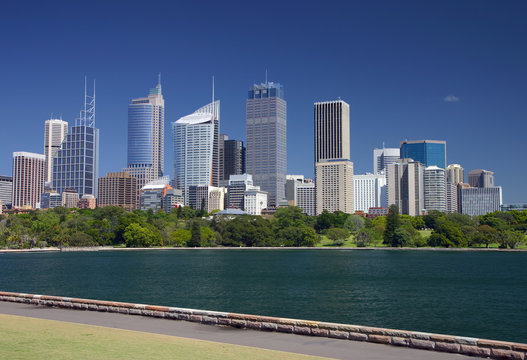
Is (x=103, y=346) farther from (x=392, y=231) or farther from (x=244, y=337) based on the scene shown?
(x=392, y=231)

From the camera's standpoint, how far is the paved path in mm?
20953

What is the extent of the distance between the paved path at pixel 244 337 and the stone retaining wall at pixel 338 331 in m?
0.39

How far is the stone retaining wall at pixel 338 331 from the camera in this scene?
20469mm

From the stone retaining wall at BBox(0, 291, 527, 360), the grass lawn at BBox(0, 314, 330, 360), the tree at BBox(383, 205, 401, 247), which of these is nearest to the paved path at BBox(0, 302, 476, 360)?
the stone retaining wall at BBox(0, 291, 527, 360)

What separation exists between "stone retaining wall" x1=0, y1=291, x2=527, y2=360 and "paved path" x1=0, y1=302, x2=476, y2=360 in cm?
39

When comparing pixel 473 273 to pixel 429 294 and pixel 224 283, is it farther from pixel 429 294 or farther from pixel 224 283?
pixel 224 283

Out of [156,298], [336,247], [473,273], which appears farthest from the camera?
[336,247]

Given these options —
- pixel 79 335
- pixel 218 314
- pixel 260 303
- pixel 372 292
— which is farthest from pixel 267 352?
pixel 372 292

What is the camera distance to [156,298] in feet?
192

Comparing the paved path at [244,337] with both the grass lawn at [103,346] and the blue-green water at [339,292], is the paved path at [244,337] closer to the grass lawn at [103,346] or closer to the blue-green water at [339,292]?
the grass lawn at [103,346]

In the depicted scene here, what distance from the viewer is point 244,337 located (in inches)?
942

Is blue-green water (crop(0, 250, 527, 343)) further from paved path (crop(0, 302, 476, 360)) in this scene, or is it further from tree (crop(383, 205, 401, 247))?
tree (crop(383, 205, 401, 247))

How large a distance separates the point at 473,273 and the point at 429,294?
34.4 m

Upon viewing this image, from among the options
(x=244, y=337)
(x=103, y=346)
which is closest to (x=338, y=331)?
(x=244, y=337)
